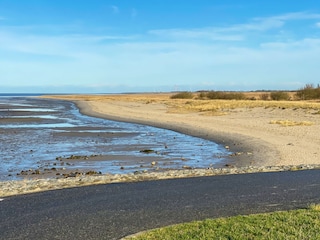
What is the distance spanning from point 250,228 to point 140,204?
8.82 ft

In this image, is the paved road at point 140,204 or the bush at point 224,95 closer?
the paved road at point 140,204

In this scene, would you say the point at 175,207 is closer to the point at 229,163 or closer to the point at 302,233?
the point at 302,233

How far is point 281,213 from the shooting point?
7.56 metres

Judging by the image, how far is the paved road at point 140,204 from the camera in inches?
279

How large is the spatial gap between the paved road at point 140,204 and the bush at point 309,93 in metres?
76.5

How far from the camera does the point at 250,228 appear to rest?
6.63 meters

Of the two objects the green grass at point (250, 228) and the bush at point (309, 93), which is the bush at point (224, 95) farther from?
the green grass at point (250, 228)

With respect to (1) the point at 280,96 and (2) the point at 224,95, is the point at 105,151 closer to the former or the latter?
(1) the point at 280,96

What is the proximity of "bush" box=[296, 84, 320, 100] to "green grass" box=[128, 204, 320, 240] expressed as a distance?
8078 centimetres

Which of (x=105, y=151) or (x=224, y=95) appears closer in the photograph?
(x=105, y=151)

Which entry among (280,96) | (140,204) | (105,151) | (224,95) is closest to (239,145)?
(105,151)

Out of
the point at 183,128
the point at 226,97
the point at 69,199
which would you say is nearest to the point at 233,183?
the point at 69,199

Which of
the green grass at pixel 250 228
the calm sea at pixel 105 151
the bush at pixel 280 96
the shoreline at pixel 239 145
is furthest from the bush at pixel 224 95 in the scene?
the green grass at pixel 250 228

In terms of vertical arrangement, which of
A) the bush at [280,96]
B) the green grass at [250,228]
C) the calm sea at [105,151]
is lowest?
the calm sea at [105,151]
